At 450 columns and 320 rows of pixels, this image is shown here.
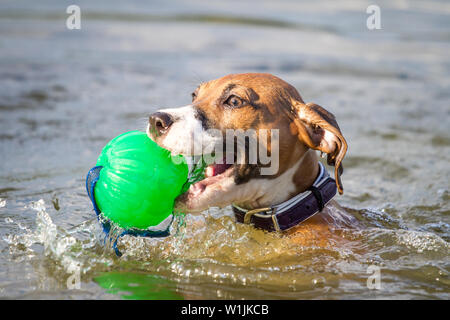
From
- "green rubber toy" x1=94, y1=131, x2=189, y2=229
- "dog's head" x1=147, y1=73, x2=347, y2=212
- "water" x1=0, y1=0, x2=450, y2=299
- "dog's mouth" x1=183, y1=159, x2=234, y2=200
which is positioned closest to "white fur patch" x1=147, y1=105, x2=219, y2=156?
"dog's head" x1=147, y1=73, x2=347, y2=212

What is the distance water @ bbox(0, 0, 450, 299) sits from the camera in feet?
13.9

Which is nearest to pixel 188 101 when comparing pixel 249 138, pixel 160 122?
pixel 249 138

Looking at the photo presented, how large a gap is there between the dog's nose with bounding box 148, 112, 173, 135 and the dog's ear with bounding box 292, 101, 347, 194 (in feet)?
3.24

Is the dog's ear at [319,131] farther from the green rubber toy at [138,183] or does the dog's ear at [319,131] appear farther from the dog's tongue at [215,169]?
the green rubber toy at [138,183]

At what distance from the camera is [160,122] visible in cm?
389

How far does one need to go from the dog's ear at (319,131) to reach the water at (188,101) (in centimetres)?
68

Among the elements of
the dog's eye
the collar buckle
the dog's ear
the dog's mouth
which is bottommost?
the collar buckle

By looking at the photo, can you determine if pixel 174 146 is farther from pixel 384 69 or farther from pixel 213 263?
pixel 384 69

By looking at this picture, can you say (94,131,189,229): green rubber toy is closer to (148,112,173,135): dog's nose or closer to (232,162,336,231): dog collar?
(148,112,173,135): dog's nose

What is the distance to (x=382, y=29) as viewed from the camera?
1694 cm

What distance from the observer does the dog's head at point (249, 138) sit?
13.0 ft
